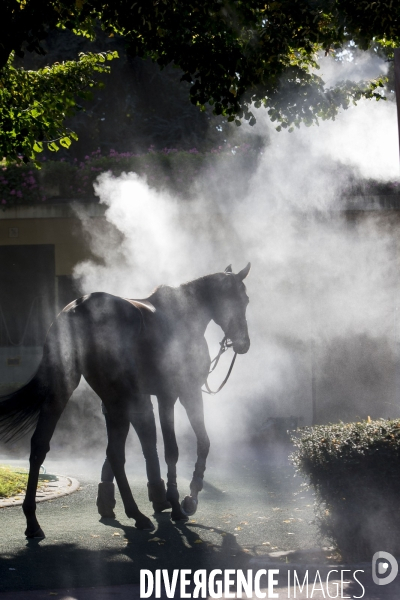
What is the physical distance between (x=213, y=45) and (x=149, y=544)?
18.1ft

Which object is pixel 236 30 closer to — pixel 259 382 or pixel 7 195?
pixel 259 382

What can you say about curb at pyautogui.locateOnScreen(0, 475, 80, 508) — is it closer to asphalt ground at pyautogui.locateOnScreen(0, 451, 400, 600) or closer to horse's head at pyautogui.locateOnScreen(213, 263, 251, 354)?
asphalt ground at pyautogui.locateOnScreen(0, 451, 400, 600)

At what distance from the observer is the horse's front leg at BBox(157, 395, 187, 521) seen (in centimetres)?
805

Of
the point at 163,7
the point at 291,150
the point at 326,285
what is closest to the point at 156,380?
the point at 163,7

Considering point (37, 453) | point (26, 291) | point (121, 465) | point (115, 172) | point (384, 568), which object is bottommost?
point (384, 568)

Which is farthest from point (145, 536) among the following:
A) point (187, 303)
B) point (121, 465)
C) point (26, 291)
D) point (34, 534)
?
point (26, 291)

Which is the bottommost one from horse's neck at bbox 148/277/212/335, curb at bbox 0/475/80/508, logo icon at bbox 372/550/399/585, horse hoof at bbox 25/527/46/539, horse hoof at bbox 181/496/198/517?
logo icon at bbox 372/550/399/585

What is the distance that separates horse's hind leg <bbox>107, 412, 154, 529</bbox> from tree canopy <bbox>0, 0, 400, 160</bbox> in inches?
158

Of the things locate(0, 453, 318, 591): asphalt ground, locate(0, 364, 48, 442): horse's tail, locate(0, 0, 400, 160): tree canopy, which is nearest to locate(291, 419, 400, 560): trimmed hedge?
locate(0, 453, 318, 591): asphalt ground

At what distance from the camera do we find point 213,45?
31.0 ft

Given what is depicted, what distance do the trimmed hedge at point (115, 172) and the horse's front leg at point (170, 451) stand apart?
9836mm

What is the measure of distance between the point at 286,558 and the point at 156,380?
253 cm

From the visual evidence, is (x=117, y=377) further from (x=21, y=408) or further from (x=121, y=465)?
(x=21, y=408)

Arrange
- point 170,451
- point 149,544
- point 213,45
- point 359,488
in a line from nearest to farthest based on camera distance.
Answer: point 359,488 < point 149,544 < point 170,451 < point 213,45
